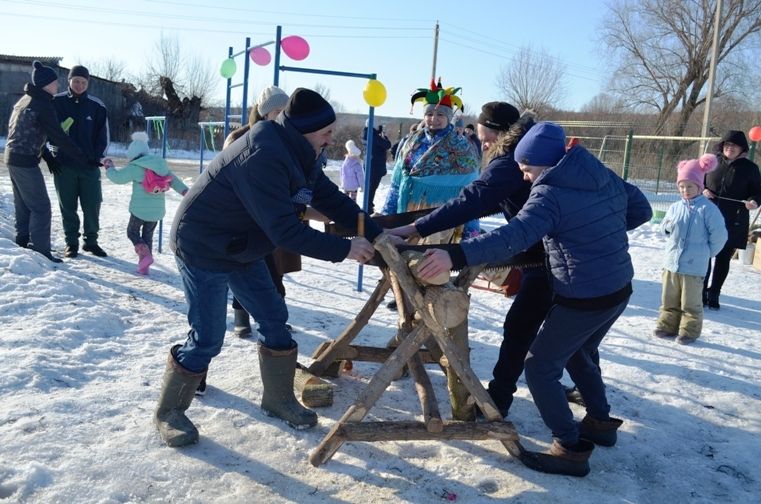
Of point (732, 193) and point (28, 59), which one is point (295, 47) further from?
point (28, 59)

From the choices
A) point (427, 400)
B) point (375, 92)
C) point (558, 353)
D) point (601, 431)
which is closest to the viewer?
point (558, 353)

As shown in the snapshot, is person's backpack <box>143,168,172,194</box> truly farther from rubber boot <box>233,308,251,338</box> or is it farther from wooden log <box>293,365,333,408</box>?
wooden log <box>293,365,333,408</box>

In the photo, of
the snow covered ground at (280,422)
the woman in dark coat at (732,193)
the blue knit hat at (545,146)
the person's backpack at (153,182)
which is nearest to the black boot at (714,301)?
the woman in dark coat at (732,193)

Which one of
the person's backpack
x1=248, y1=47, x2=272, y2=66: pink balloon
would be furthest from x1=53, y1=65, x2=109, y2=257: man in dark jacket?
x1=248, y1=47, x2=272, y2=66: pink balloon

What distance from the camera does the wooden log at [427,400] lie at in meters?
2.92

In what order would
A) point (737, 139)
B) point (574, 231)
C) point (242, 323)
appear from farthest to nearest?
point (737, 139)
point (242, 323)
point (574, 231)

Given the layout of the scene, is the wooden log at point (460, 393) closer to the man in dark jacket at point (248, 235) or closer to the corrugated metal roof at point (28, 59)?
the man in dark jacket at point (248, 235)

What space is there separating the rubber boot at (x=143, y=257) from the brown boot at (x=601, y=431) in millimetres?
4535

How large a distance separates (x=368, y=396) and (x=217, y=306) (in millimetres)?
867

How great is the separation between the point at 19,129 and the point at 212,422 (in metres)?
4.50

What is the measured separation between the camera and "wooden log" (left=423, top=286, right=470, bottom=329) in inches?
106

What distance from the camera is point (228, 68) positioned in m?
6.91

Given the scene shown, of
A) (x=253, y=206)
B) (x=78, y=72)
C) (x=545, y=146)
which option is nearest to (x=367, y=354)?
(x=253, y=206)

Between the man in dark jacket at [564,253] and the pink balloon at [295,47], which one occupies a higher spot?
the pink balloon at [295,47]
